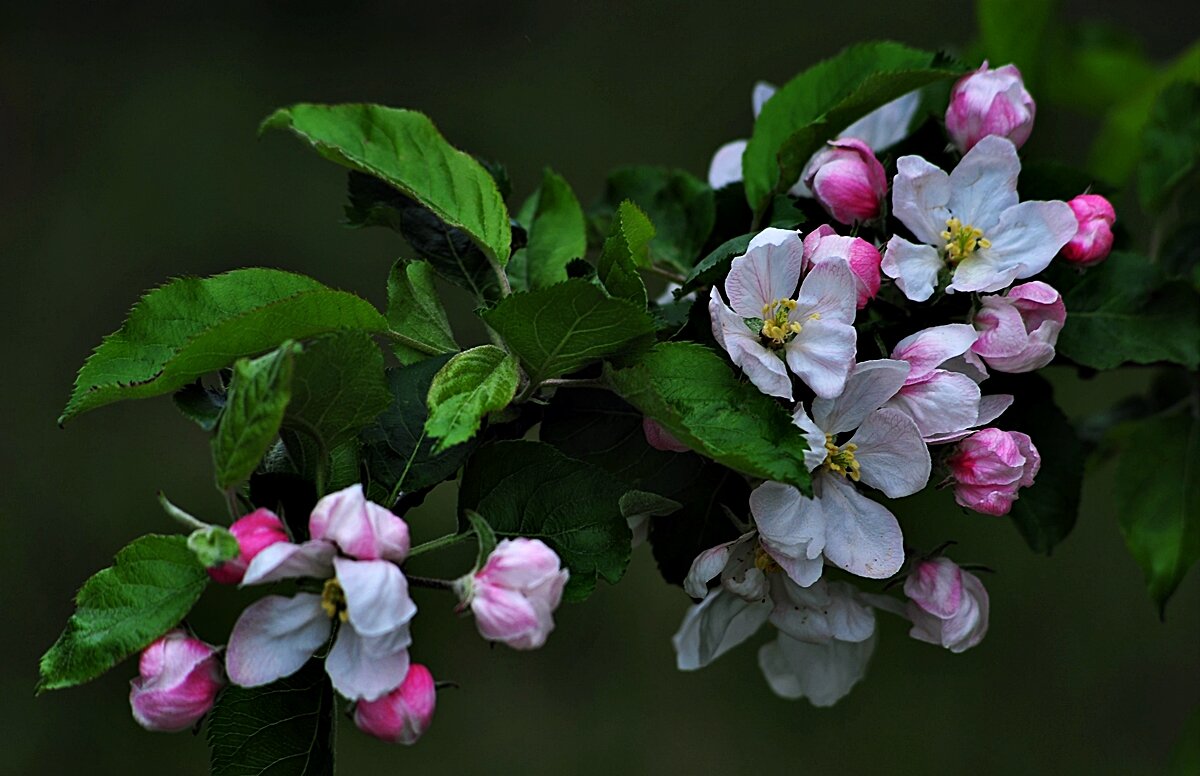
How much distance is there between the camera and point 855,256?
0.56 meters

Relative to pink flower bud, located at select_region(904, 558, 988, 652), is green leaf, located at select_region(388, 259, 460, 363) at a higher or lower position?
higher

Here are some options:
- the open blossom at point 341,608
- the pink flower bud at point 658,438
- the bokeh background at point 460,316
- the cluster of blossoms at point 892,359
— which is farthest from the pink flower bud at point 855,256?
the bokeh background at point 460,316

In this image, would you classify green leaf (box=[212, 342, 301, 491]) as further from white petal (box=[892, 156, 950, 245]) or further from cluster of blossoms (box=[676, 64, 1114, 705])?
white petal (box=[892, 156, 950, 245])

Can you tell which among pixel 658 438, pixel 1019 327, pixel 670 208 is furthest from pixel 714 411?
pixel 670 208

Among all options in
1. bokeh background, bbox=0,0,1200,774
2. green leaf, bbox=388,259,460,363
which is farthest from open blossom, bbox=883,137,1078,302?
bokeh background, bbox=0,0,1200,774

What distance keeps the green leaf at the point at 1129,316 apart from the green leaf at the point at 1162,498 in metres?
0.11

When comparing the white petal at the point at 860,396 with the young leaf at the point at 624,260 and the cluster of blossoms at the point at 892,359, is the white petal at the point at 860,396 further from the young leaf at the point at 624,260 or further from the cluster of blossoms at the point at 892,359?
the young leaf at the point at 624,260

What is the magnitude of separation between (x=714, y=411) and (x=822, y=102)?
0.26 meters

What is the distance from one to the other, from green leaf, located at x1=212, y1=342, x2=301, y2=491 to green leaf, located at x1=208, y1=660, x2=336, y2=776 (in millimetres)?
124

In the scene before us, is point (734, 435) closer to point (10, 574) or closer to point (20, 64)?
point (10, 574)

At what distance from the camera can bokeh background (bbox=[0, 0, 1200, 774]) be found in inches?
72.4

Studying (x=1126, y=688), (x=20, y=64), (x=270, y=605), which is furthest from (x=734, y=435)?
(x=20, y=64)

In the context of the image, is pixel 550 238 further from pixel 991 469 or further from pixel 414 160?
pixel 991 469

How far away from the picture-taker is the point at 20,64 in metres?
2.44
